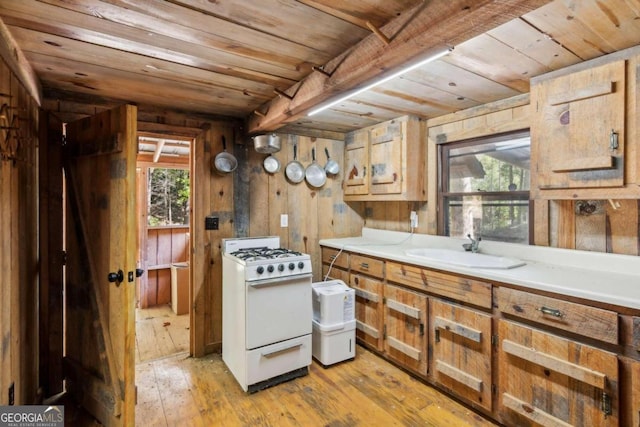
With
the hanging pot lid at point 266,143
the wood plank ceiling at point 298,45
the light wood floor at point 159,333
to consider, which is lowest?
the light wood floor at point 159,333

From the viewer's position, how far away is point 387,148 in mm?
3010

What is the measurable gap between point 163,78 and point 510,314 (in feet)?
8.29

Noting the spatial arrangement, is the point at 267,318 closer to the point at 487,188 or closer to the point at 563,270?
the point at 563,270

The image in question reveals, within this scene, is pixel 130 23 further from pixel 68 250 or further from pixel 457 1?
pixel 68 250

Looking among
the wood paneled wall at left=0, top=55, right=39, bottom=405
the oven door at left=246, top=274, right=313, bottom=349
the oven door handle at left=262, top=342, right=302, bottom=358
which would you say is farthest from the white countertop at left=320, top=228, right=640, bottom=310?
the wood paneled wall at left=0, top=55, right=39, bottom=405

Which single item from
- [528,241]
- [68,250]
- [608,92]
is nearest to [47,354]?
[68,250]

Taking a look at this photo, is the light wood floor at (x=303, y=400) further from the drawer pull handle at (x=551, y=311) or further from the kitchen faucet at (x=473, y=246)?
the kitchen faucet at (x=473, y=246)

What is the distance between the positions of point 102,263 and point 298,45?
1728 millimetres

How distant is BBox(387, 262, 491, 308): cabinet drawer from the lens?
192 cm

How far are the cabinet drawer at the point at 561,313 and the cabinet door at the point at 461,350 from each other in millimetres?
191

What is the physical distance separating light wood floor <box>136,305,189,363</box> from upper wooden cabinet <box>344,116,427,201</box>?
2.34m

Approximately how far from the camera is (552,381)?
1.62m

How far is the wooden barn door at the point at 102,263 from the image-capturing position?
1.75m

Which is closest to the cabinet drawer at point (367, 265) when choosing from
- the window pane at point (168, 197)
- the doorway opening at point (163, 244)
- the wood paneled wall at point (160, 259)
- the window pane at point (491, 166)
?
the window pane at point (491, 166)
